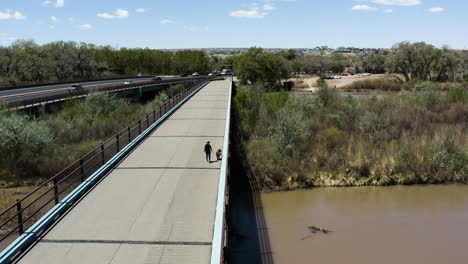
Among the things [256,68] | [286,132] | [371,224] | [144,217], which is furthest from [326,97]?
[144,217]

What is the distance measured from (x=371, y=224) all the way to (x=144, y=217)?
1165 centimetres

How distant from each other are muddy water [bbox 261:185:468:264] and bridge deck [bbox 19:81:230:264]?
4850mm

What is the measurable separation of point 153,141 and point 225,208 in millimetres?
9358

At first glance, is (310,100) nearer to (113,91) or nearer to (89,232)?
(113,91)

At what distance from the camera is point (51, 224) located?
1003cm

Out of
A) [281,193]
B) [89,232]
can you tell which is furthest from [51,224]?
[281,193]

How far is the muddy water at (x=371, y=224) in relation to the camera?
14844 mm

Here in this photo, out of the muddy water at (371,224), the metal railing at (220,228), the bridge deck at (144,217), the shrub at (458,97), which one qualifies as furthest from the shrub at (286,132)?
the shrub at (458,97)

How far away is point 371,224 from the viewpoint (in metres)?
17.7

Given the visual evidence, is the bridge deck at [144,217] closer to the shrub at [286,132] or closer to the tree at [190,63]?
the shrub at [286,132]

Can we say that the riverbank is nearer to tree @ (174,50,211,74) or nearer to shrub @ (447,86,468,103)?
shrub @ (447,86,468,103)

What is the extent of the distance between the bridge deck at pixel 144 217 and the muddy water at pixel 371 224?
15.9 ft

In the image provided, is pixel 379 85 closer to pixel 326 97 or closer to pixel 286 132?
pixel 326 97

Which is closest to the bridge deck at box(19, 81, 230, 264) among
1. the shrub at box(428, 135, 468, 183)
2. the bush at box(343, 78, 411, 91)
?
the shrub at box(428, 135, 468, 183)
